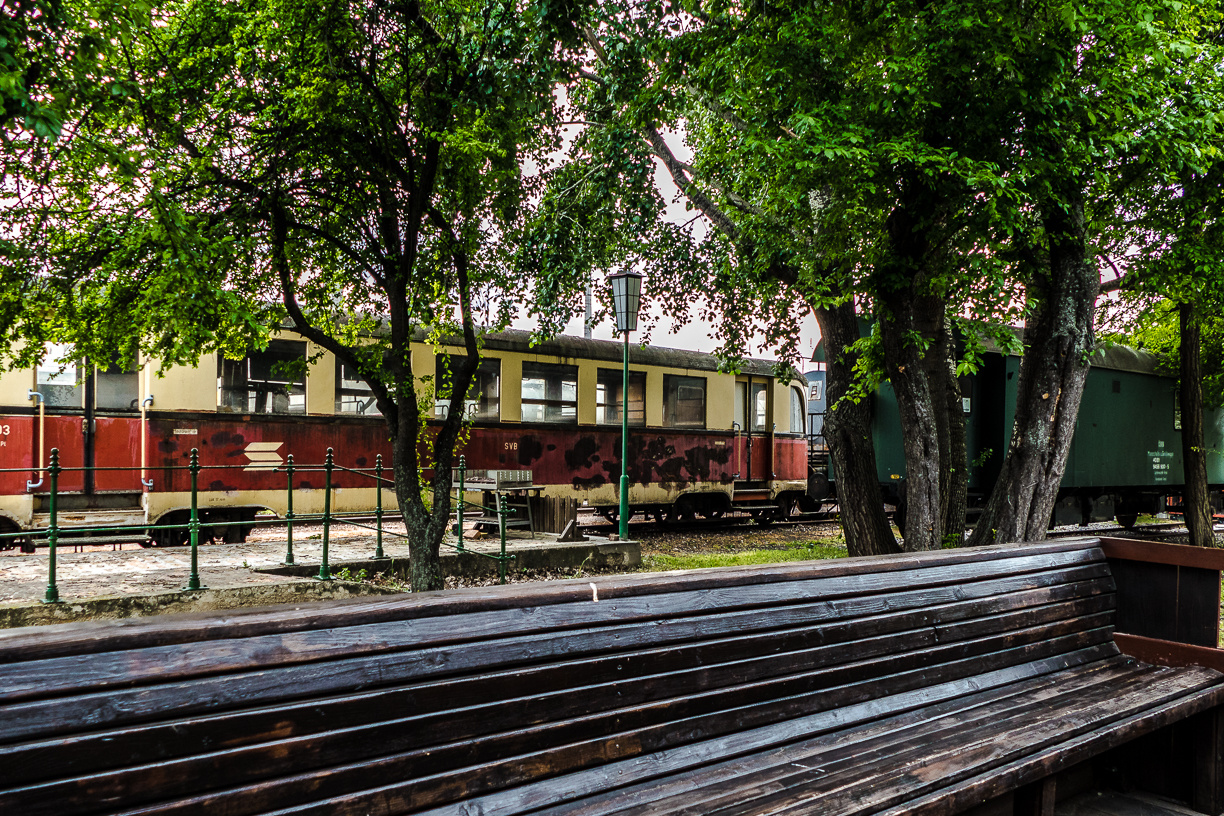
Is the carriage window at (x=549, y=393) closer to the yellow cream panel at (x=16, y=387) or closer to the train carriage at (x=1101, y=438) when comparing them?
the train carriage at (x=1101, y=438)

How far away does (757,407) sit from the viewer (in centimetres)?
1647

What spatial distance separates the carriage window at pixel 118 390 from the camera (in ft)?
31.5

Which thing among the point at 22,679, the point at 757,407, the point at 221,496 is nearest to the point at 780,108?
the point at 22,679

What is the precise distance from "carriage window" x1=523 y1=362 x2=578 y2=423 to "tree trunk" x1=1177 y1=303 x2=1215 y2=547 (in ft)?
29.4

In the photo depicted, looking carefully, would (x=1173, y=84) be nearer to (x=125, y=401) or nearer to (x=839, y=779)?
(x=839, y=779)

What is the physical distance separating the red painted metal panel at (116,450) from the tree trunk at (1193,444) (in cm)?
1371

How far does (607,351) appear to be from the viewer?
1407 cm

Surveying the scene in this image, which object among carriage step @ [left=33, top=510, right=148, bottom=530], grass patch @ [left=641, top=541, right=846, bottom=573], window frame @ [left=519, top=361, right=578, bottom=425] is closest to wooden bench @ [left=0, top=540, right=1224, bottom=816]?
grass patch @ [left=641, top=541, right=846, bottom=573]

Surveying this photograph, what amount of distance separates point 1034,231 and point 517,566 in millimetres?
6209

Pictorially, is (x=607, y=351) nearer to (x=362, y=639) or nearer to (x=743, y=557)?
(x=743, y=557)

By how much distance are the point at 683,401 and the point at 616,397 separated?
62.7 inches

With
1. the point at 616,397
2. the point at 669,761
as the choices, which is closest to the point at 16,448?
the point at 616,397

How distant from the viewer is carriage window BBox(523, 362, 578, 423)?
13.2 m

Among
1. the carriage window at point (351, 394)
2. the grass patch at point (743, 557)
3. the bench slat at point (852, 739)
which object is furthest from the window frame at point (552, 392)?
the bench slat at point (852, 739)
